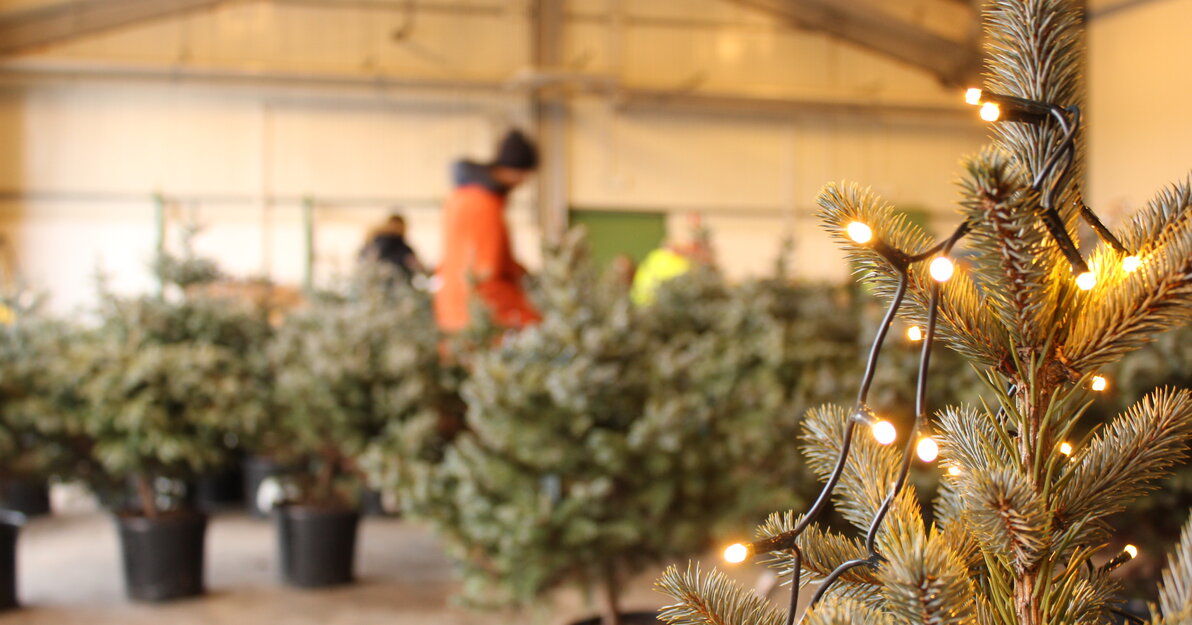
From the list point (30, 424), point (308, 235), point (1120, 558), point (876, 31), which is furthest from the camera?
point (876, 31)

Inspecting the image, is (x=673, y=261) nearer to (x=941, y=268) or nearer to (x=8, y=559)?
(x=8, y=559)

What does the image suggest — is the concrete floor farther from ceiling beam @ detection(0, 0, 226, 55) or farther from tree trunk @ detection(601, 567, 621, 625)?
ceiling beam @ detection(0, 0, 226, 55)

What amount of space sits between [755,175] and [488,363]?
37.6 ft

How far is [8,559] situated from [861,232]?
4.06 m

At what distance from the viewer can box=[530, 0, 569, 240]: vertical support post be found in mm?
12680

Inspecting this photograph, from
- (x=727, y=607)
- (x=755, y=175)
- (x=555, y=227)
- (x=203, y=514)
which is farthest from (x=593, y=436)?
(x=755, y=175)

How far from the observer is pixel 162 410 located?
11.7 ft

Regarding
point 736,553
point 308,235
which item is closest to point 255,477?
point 736,553

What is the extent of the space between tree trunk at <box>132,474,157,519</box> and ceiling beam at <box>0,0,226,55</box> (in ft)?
31.4

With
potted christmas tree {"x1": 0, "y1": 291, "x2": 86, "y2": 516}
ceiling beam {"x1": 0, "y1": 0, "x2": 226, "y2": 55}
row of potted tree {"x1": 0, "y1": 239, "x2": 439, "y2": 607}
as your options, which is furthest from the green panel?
potted christmas tree {"x1": 0, "y1": 291, "x2": 86, "y2": 516}

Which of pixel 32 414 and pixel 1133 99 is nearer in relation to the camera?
pixel 32 414

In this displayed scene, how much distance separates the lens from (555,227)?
9.60 ft

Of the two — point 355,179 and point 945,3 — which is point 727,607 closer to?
point 355,179

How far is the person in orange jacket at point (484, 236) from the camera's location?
4.00 metres
